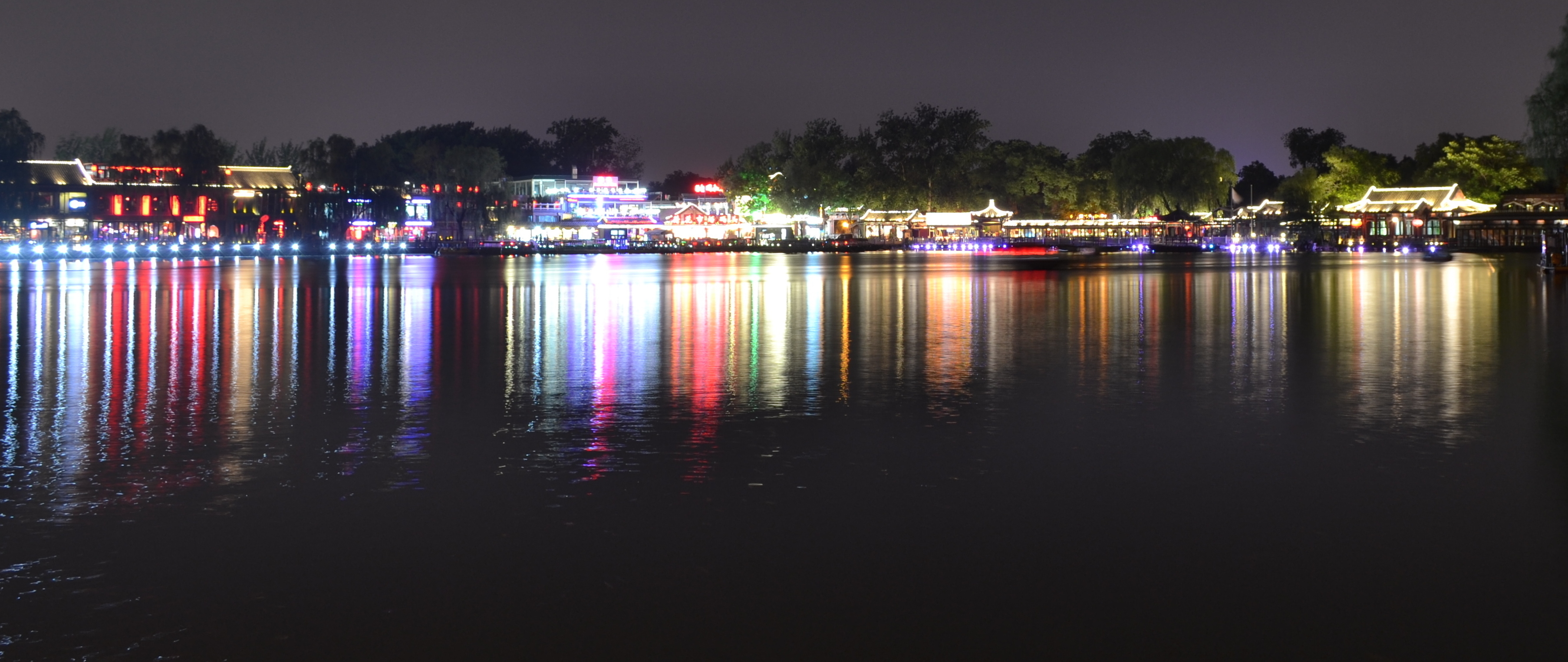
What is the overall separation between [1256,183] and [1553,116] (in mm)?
100362

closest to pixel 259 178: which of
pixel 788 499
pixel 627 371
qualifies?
pixel 627 371

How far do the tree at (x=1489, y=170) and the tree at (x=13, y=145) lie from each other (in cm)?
9336

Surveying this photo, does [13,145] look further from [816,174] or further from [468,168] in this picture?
[816,174]

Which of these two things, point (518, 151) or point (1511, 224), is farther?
point (518, 151)

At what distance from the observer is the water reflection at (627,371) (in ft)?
33.3

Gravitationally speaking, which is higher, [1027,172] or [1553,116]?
[1027,172]

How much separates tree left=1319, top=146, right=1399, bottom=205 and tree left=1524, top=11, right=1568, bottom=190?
57.7 m

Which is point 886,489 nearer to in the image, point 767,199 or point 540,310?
point 540,310

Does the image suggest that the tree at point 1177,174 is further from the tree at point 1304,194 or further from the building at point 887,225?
the building at point 887,225

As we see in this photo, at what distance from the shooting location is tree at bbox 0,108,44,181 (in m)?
81.6

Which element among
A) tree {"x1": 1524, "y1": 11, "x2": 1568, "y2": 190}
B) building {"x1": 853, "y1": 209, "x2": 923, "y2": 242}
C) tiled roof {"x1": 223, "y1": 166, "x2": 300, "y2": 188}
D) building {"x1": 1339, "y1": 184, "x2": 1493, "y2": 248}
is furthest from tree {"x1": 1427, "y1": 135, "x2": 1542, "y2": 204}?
tiled roof {"x1": 223, "y1": 166, "x2": 300, "y2": 188}

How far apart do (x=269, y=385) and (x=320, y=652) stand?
966 centimetres

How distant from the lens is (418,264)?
70312 mm

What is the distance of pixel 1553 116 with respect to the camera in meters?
44.9
